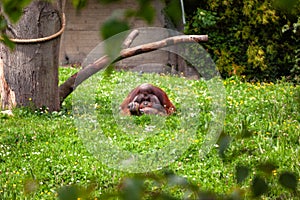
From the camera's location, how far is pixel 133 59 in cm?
1486

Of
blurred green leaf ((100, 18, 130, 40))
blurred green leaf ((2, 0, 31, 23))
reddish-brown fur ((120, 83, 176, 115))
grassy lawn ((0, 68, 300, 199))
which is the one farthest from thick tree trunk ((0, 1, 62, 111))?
blurred green leaf ((100, 18, 130, 40))

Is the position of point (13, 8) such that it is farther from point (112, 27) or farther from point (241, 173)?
point (241, 173)

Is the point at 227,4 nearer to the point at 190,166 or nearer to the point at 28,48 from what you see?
the point at 28,48

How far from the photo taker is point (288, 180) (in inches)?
36.1

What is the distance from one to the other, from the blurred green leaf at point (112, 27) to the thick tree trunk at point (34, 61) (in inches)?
293

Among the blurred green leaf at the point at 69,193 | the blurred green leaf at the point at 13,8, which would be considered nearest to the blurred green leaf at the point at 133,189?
the blurred green leaf at the point at 69,193

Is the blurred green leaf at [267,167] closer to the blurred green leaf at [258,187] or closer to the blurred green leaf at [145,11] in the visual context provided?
the blurred green leaf at [258,187]

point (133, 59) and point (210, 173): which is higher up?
point (210, 173)

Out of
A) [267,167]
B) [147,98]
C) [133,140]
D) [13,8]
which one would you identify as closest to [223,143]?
[267,167]

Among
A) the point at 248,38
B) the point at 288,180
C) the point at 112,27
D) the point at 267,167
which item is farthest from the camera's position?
the point at 248,38

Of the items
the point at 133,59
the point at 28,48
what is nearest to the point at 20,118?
the point at 28,48

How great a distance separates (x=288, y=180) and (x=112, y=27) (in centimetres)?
32

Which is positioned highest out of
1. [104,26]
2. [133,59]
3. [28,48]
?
[104,26]

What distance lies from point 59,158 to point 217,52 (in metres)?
7.67
